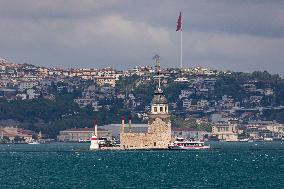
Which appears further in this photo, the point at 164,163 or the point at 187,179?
the point at 164,163

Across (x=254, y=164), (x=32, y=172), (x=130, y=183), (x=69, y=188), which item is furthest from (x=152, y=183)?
(x=254, y=164)

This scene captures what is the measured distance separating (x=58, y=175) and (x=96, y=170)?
41.8ft

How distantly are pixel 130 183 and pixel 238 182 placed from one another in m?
10.1

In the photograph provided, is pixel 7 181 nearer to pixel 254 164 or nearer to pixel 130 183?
pixel 130 183

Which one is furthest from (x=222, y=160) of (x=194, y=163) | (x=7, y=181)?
(x=7, y=181)

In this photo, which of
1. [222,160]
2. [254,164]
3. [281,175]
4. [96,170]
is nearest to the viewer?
[281,175]

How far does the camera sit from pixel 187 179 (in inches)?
5295

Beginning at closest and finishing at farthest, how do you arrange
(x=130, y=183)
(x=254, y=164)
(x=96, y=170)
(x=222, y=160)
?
(x=130, y=183) → (x=96, y=170) → (x=254, y=164) → (x=222, y=160)

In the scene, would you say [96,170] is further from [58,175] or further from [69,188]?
[69,188]

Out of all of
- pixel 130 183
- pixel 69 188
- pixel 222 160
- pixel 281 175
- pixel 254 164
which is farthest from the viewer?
pixel 222 160

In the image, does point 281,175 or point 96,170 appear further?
point 96,170

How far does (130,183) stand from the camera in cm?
12825

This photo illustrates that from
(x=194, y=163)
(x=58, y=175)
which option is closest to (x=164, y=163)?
(x=194, y=163)

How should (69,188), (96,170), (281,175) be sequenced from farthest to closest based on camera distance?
(96,170) < (281,175) < (69,188)
